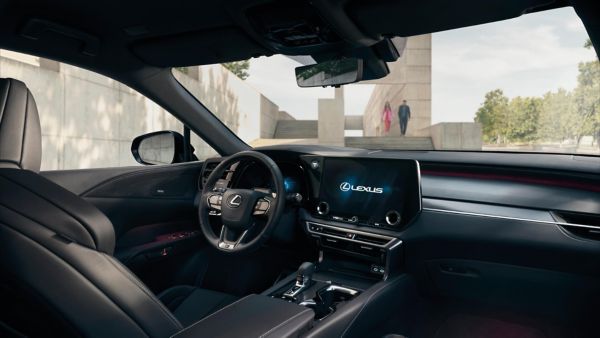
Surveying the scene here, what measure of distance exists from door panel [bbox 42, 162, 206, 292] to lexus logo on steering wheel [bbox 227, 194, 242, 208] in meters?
0.91

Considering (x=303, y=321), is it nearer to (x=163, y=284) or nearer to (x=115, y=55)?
(x=163, y=284)

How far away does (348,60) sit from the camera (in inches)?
98.0

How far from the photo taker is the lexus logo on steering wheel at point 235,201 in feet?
7.47

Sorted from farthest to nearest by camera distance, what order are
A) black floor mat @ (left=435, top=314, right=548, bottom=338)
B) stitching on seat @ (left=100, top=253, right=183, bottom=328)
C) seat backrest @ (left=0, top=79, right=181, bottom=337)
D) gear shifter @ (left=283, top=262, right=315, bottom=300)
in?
1. black floor mat @ (left=435, top=314, right=548, bottom=338)
2. gear shifter @ (left=283, top=262, right=315, bottom=300)
3. stitching on seat @ (left=100, top=253, right=183, bottom=328)
4. seat backrest @ (left=0, top=79, right=181, bottom=337)

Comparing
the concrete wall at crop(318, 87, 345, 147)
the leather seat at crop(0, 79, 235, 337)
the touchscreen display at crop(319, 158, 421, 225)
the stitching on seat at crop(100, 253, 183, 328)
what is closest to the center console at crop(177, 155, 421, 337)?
the touchscreen display at crop(319, 158, 421, 225)

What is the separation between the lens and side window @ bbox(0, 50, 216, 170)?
661 centimetres

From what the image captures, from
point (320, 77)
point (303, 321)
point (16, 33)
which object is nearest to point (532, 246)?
point (303, 321)

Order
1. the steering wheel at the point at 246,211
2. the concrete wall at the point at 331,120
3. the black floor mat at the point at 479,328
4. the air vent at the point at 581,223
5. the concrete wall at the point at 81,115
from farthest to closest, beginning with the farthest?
the concrete wall at the point at 331,120
the concrete wall at the point at 81,115
the black floor mat at the point at 479,328
the steering wheel at the point at 246,211
the air vent at the point at 581,223

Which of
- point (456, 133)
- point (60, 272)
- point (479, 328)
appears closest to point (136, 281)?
point (60, 272)

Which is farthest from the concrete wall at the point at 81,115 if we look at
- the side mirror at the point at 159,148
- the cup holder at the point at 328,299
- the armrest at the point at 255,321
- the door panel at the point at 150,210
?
the armrest at the point at 255,321

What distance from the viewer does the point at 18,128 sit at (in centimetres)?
136

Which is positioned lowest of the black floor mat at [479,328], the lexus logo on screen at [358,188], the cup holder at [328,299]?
the black floor mat at [479,328]

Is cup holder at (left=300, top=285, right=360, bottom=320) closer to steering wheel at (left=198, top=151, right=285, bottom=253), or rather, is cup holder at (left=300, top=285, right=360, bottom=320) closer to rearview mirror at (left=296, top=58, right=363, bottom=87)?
steering wheel at (left=198, top=151, right=285, bottom=253)

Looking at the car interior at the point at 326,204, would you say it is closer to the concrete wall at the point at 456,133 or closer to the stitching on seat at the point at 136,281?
the stitching on seat at the point at 136,281
